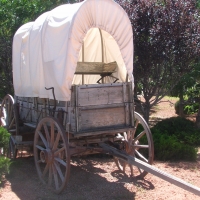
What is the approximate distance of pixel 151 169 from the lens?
15.6 ft

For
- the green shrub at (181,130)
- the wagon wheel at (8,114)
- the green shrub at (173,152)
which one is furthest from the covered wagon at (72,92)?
the green shrub at (181,130)

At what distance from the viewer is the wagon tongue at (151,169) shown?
4188 millimetres

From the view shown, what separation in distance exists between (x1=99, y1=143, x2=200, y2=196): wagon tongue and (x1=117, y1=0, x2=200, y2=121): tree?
3433 millimetres

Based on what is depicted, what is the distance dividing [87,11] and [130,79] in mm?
1254

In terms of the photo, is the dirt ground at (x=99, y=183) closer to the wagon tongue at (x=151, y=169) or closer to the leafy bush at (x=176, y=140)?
the leafy bush at (x=176, y=140)

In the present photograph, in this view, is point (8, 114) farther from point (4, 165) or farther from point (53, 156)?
point (53, 156)

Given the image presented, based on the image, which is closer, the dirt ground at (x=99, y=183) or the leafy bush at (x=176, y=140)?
the dirt ground at (x=99, y=183)

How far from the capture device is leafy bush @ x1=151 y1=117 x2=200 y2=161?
7754 mm

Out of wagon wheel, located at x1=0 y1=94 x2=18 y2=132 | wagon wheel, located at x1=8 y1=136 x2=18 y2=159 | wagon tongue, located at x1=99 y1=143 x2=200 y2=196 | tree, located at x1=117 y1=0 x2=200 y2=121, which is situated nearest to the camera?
wagon tongue, located at x1=99 y1=143 x2=200 y2=196

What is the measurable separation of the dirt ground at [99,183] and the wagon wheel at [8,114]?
2.26 feet

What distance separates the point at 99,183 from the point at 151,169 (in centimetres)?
161

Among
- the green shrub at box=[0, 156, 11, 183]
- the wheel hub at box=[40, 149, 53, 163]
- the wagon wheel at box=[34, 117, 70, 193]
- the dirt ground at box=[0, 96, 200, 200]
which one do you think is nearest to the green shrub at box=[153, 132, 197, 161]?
the dirt ground at box=[0, 96, 200, 200]

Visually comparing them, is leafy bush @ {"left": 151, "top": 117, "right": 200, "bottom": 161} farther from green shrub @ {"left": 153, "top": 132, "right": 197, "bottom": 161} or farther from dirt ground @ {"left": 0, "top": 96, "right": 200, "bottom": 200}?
dirt ground @ {"left": 0, "top": 96, "right": 200, "bottom": 200}

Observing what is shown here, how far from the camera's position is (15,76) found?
6910 millimetres
